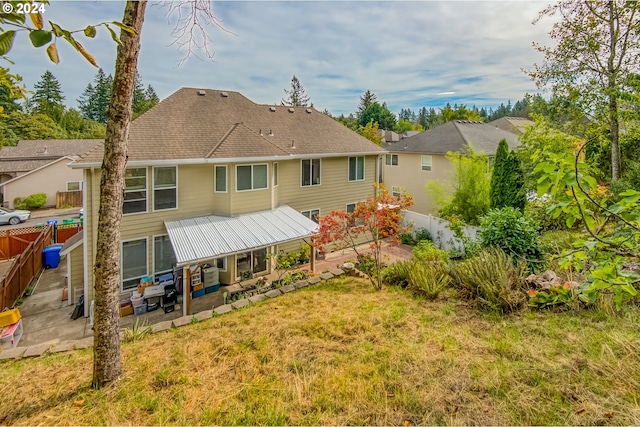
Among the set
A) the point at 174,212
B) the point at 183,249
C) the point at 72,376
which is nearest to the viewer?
the point at 72,376

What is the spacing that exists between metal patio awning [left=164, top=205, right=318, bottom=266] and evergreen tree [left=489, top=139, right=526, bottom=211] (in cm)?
919

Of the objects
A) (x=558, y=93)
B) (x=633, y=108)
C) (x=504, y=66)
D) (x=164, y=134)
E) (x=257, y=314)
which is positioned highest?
(x=504, y=66)

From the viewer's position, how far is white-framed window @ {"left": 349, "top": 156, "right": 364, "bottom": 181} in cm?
1817

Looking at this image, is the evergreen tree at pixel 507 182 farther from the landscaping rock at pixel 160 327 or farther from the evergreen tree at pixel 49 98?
the evergreen tree at pixel 49 98

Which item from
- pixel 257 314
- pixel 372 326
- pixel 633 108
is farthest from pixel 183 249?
pixel 633 108

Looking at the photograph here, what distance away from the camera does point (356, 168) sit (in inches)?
727

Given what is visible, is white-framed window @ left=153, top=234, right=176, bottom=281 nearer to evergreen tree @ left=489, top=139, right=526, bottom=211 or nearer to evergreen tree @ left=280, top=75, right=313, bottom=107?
evergreen tree @ left=489, top=139, right=526, bottom=211

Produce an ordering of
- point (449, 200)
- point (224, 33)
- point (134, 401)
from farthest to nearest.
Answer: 1. point (449, 200)
2. point (224, 33)
3. point (134, 401)

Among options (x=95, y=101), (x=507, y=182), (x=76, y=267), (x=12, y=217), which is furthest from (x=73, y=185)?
(x=95, y=101)

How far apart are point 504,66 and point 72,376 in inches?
674

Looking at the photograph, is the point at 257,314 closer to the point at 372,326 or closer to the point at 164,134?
the point at 372,326

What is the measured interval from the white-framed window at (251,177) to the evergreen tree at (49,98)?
5962 centimetres

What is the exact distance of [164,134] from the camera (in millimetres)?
12719

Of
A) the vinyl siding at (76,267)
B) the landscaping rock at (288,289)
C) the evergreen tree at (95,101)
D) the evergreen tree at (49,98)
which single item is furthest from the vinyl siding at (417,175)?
the evergreen tree at (95,101)
